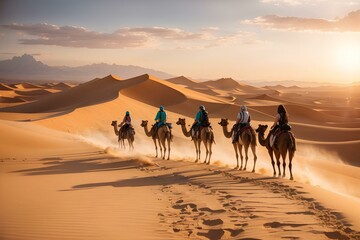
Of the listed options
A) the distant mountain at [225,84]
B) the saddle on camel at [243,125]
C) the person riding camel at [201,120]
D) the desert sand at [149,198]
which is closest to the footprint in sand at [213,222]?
the desert sand at [149,198]

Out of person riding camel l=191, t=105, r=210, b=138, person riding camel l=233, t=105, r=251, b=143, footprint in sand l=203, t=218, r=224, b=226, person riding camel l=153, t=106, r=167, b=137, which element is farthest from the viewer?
person riding camel l=153, t=106, r=167, b=137

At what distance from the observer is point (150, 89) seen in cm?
6259

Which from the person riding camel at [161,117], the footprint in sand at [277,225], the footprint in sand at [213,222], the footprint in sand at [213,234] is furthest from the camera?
the person riding camel at [161,117]

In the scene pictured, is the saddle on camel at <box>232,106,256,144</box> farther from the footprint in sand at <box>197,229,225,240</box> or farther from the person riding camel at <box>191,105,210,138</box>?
the footprint in sand at <box>197,229,225,240</box>

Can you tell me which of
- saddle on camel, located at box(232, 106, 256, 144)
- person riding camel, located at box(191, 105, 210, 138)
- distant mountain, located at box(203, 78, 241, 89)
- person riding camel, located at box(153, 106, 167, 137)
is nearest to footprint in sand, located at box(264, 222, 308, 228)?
saddle on camel, located at box(232, 106, 256, 144)

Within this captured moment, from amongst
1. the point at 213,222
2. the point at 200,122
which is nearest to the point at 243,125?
the point at 200,122

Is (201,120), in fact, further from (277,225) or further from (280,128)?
(277,225)

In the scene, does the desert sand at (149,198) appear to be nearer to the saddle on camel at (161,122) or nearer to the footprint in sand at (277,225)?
the footprint in sand at (277,225)

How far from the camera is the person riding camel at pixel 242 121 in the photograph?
16.0 m

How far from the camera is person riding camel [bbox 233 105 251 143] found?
628 inches

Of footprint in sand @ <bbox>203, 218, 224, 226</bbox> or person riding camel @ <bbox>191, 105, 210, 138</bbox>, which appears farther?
person riding camel @ <bbox>191, 105, 210, 138</bbox>

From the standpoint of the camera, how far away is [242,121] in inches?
637

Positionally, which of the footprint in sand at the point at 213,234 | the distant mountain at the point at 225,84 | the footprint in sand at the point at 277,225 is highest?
the distant mountain at the point at 225,84

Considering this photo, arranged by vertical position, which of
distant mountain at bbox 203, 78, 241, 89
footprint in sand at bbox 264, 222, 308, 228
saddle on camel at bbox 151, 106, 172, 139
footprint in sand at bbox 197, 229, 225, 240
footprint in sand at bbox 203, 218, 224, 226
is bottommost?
footprint in sand at bbox 197, 229, 225, 240
